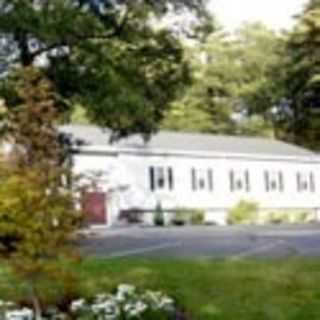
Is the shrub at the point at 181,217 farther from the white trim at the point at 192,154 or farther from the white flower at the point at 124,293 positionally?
the white flower at the point at 124,293

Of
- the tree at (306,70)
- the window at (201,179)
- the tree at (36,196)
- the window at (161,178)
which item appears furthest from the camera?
the tree at (306,70)

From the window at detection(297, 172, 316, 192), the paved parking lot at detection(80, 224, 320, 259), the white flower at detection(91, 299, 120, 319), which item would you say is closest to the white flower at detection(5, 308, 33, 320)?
the white flower at detection(91, 299, 120, 319)

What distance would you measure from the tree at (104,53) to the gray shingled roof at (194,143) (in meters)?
20.4

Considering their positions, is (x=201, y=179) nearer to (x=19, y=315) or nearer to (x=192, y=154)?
(x=192, y=154)

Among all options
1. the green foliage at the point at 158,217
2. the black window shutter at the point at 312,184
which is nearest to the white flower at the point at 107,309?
the green foliage at the point at 158,217

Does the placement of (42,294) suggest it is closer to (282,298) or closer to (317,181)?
(282,298)

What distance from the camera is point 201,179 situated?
188ft

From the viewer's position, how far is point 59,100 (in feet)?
89.8

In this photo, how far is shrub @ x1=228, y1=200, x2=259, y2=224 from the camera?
52875mm

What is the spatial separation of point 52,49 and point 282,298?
15827 mm

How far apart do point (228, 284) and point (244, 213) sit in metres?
38.7

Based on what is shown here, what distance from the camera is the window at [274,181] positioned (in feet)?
202

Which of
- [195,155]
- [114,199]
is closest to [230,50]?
[195,155]

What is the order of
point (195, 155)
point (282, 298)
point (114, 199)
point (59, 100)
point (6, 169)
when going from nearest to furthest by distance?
point (6, 169) → point (282, 298) → point (59, 100) → point (114, 199) → point (195, 155)
